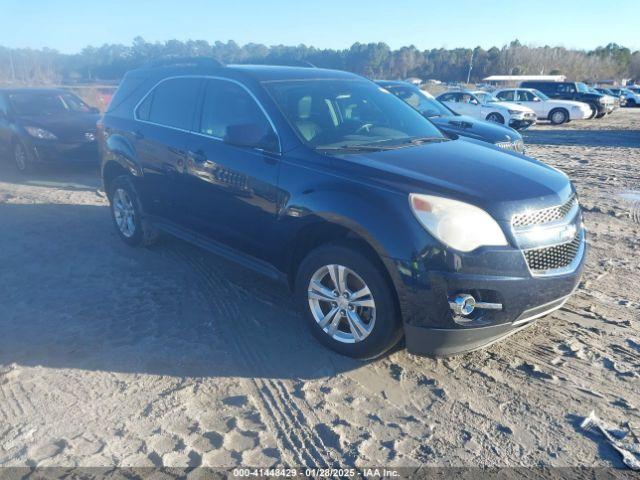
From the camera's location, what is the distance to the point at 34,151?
9.57 meters

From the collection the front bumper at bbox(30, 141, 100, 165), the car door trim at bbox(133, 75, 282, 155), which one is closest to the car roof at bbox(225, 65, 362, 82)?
the car door trim at bbox(133, 75, 282, 155)

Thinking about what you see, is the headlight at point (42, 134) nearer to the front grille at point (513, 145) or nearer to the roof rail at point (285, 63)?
the roof rail at point (285, 63)

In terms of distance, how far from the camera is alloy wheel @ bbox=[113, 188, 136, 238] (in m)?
5.73

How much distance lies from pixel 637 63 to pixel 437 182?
10816cm

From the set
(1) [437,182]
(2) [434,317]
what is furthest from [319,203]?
(2) [434,317]

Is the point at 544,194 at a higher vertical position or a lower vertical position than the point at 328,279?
higher

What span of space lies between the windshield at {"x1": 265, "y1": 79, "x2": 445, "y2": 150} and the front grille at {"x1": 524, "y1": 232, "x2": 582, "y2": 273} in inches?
54.6

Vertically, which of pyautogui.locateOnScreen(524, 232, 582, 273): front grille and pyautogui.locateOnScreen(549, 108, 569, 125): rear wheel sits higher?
pyautogui.locateOnScreen(524, 232, 582, 273): front grille

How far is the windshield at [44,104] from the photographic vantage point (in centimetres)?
1032

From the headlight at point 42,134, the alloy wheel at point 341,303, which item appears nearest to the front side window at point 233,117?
the alloy wheel at point 341,303

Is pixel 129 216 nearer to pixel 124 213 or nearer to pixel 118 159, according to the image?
pixel 124 213

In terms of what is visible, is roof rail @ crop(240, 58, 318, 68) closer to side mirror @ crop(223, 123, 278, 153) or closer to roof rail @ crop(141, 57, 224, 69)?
roof rail @ crop(141, 57, 224, 69)

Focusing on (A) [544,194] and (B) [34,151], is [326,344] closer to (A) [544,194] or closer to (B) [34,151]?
(A) [544,194]

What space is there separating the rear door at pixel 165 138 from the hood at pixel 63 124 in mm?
5119
